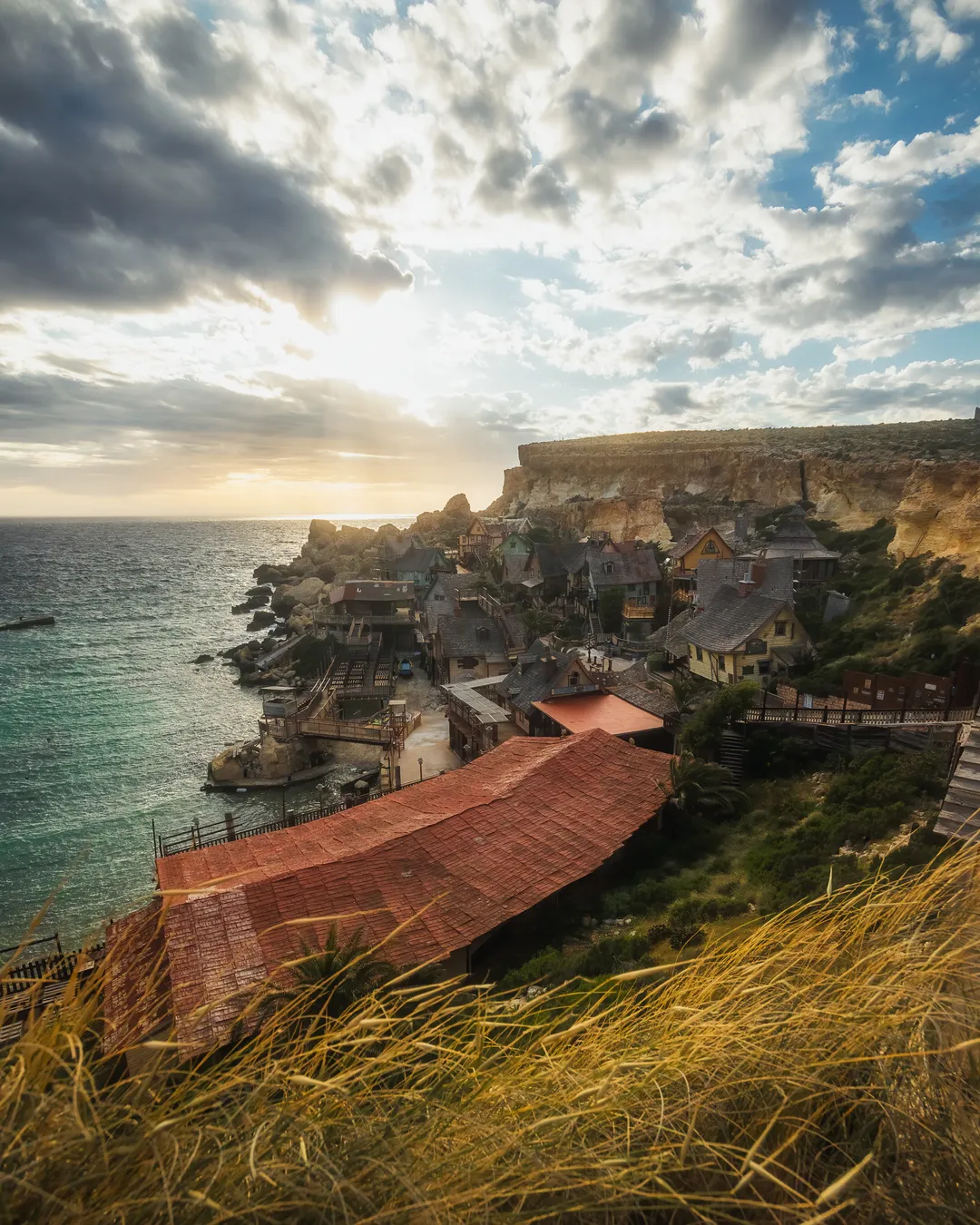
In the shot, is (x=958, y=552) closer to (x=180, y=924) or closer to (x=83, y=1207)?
(x=180, y=924)

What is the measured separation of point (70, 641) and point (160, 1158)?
84.7 m

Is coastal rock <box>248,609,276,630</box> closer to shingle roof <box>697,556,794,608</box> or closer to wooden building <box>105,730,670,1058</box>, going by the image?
shingle roof <box>697,556,794,608</box>

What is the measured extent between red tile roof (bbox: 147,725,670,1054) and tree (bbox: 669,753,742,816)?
62 cm

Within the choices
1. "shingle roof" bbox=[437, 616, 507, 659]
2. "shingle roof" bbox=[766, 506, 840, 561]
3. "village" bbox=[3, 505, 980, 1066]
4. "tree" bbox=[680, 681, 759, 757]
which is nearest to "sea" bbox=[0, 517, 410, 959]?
"village" bbox=[3, 505, 980, 1066]

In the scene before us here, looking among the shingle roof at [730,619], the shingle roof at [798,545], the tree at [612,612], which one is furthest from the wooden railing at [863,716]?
the tree at [612,612]

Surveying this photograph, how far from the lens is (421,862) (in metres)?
16.4

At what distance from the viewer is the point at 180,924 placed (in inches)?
539

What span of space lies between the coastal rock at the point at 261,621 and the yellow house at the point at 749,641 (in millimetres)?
63166

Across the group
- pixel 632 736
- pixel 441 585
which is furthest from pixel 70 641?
pixel 632 736

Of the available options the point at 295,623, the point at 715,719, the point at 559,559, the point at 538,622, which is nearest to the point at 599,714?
the point at 715,719

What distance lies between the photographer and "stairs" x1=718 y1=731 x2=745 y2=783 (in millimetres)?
23938

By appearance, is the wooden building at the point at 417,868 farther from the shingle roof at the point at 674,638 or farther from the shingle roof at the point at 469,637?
the shingle roof at the point at 469,637

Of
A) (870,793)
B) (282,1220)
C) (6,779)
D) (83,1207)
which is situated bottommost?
(6,779)

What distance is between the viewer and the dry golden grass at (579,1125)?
2396 millimetres
